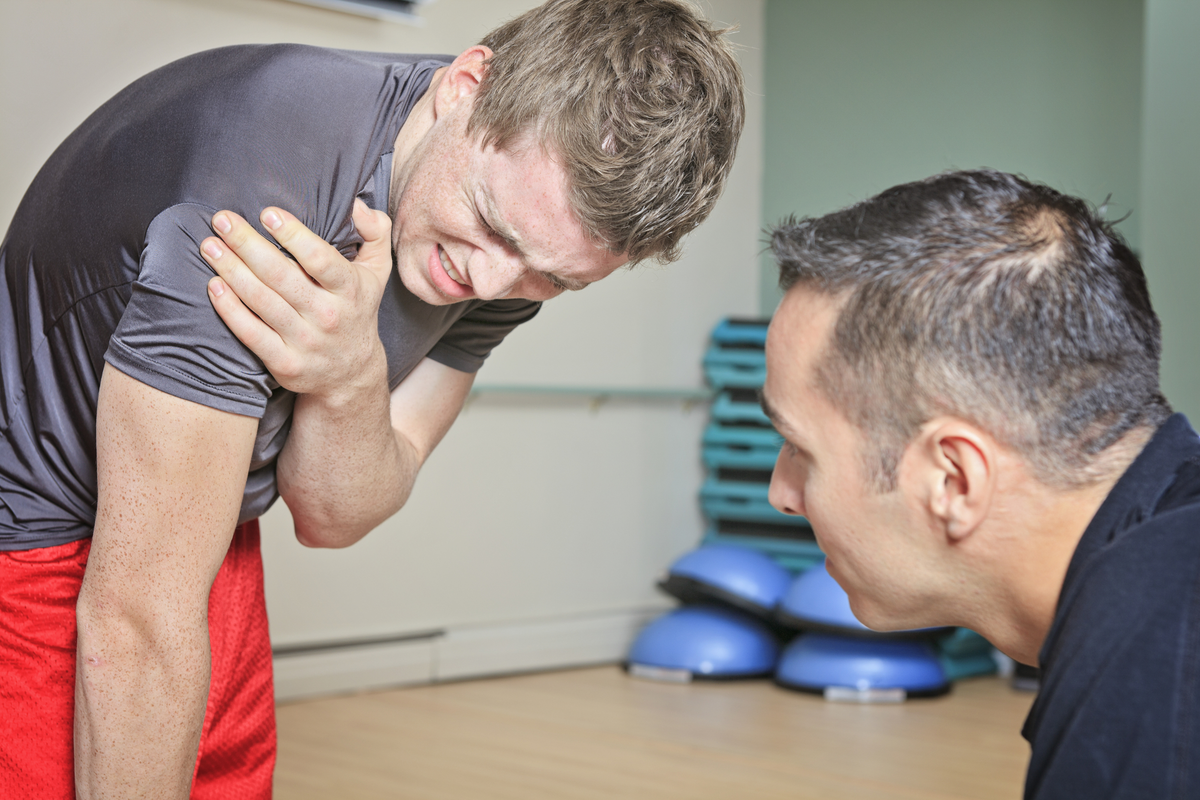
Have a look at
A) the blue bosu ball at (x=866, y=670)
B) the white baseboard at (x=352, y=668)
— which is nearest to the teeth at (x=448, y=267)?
the white baseboard at (x=352, y=668)

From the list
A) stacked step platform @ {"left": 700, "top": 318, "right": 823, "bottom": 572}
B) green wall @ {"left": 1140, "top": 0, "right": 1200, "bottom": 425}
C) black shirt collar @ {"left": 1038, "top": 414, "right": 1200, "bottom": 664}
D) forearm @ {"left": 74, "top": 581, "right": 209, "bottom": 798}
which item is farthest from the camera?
stacked step platform @ {"left": 700, "top": 318, "right": 823, "bottom": 572}

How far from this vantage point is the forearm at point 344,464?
1141 millimetres

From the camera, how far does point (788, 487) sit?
0.96 meters

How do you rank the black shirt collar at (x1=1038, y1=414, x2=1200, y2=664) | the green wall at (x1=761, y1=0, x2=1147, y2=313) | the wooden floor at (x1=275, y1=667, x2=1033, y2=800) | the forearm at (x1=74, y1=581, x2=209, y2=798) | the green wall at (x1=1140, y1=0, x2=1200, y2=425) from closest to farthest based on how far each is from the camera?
the black shirt collar at (x1=1038, y1=414, x2=1200, y2=664) < the forearm at (x1=74, y1=581, x2=209, y2=798) < the green wall at (x1=1140, y1=0, x2=1200, y2=425) < the wooden floor at (x1=275, y1=667, x2=1033, y2=800) < the green wall at (x1=761, y1=0, x2=1147, y2=313)

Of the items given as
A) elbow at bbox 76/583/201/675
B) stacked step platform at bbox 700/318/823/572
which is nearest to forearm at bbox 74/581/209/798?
elbow at bbox 76/583/201/675

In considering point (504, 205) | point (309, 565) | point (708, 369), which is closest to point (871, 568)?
point (504, 205)

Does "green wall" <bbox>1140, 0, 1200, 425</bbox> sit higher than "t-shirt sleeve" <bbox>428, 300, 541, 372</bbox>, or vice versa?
"green wall" <bbox>1140, 0, 1200, 425</bbox>

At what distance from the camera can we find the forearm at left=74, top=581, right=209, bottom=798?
0.98 metres

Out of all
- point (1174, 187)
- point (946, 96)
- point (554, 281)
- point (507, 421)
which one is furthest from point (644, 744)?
point (946, 96)

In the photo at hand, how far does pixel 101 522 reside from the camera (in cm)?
96

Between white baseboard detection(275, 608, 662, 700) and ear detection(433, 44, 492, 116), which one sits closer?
ear detection(433, 44, 492, 116)

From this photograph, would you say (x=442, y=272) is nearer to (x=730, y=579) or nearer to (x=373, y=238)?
(x=373, y=238)

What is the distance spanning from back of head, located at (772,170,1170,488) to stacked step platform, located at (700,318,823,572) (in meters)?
2.88

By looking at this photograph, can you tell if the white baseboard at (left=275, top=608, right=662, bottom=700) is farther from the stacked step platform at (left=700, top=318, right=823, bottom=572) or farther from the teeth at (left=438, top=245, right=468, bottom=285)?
the teeth at (left=438, top=245, right=468, bottom=285)
